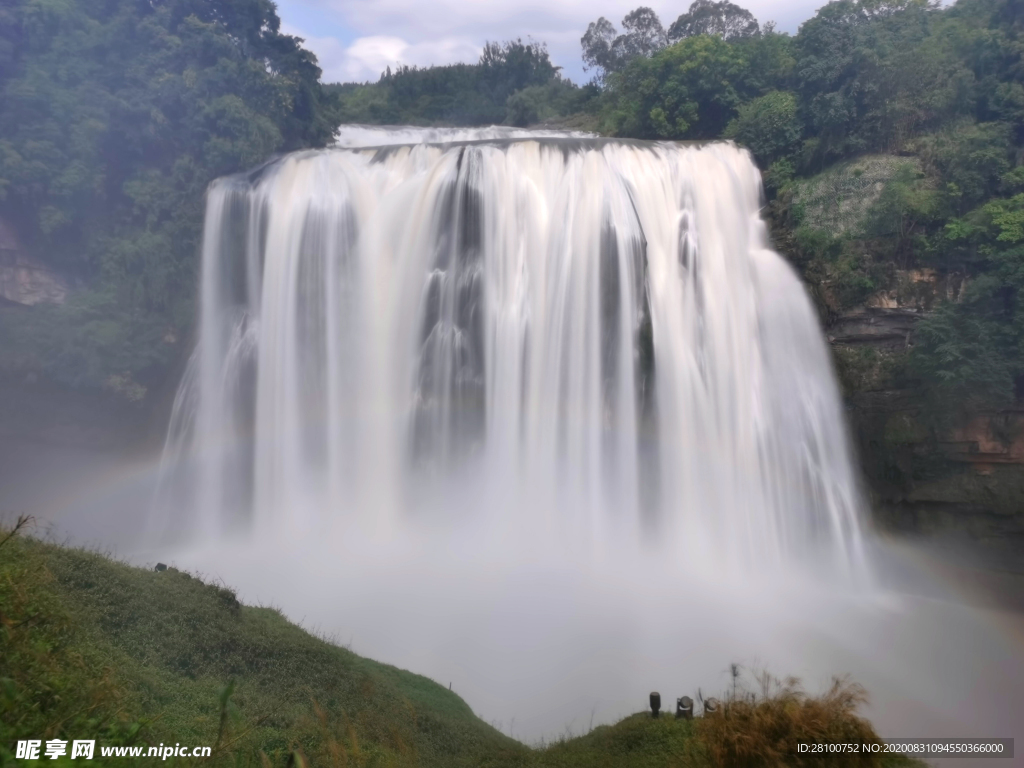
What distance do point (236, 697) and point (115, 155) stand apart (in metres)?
17.2

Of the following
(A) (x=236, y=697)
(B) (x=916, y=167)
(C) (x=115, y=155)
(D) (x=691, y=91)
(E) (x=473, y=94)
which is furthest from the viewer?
(E) (x=473, y=94)

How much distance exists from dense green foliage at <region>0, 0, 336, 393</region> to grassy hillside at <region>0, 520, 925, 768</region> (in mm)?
11619

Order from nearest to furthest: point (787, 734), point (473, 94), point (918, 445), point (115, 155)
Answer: point (787, 734)
point (918, 445)
point (115, 155)
point (473, 94)

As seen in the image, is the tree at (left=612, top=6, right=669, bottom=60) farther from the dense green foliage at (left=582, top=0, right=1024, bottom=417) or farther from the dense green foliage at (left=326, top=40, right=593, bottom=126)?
the dense green foliage at (left=582, top=0, right=1024, bottom=417)

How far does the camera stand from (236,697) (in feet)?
21.6

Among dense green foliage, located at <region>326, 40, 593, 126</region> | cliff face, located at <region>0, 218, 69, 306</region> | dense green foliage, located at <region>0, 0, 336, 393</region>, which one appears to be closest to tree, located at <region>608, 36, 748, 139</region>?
dense green foliage, located at <region>326, 40, 593, 126</region>

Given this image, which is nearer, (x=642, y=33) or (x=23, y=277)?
(x=23, y=277)

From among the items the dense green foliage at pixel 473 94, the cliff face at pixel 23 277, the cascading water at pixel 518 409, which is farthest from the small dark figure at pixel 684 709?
the dense green foliage at pixel 473 94

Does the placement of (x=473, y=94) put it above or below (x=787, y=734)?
above

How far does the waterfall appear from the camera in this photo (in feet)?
47.1

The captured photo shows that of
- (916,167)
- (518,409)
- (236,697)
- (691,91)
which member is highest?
(691,91)

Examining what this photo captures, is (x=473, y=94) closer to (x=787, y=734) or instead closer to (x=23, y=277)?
(x=23, y=277)

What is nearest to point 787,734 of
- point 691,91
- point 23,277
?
point 691,91

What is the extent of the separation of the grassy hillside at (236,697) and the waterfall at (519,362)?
6.18m
